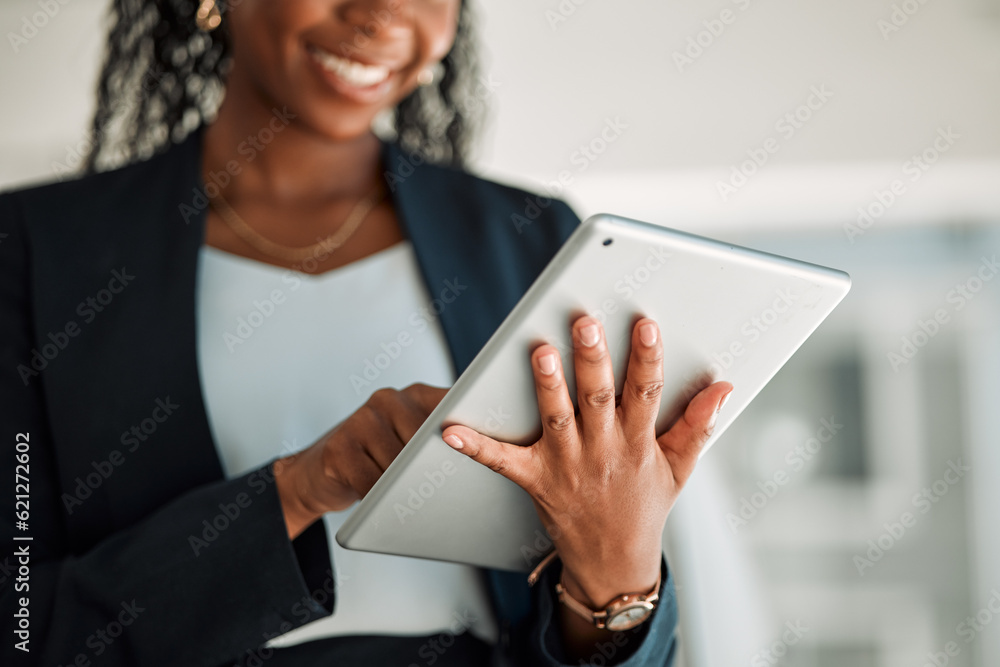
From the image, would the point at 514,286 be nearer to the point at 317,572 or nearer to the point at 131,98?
the point at 317,572

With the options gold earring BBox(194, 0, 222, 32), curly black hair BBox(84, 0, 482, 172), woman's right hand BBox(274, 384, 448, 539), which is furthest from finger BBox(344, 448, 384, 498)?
gold earring BBox(194, 0, 222, 32)

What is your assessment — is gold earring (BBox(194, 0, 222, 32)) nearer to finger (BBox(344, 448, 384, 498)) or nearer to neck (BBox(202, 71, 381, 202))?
neck (BBox(202, 71, 381, 202))

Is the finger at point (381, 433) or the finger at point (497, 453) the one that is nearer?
the finger at point (497, 453)

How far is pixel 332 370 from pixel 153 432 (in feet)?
0.63

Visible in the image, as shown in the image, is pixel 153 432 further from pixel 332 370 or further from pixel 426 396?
pixel 426 396

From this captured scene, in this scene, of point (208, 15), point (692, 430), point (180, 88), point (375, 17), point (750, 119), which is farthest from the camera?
point (750, 119)

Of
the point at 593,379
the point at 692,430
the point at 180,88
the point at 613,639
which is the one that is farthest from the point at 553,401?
the point at 180,88

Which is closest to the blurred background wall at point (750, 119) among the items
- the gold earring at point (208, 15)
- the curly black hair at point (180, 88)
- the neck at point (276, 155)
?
the curly black hair at point (180, 88)

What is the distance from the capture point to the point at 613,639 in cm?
71

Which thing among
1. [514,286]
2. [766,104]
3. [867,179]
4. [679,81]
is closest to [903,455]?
[867,179]

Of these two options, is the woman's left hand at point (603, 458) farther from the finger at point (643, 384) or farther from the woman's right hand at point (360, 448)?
the woman's right hand at point (360, 448)

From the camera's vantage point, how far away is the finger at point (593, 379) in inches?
20.6

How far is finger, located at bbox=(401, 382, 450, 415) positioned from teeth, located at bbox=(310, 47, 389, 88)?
18.0 inches

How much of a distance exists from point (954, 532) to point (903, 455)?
345mm
